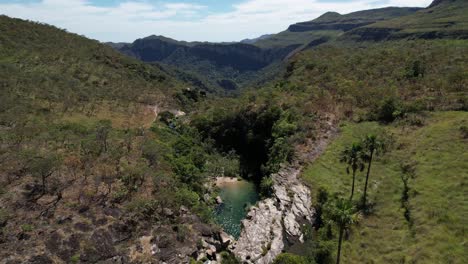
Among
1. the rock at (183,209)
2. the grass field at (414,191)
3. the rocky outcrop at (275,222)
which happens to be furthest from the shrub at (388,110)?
the rock at (183,209)

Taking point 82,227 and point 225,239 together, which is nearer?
point 82,227

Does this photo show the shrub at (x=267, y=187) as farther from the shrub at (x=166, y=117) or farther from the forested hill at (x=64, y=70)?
the forested hill at (x=64, y=70)

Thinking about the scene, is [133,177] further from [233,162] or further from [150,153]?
[233,162]

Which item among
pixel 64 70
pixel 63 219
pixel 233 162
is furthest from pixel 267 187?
pixel 64 70

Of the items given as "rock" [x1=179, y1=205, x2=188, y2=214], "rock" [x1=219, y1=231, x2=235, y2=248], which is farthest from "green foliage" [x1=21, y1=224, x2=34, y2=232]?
"rock" [x1=219, y1=231, x2=235, y2=248]

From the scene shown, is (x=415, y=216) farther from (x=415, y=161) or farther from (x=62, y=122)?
(x=62, y=122)

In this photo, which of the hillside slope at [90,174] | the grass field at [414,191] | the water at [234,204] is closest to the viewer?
the grass field at [414,191]
